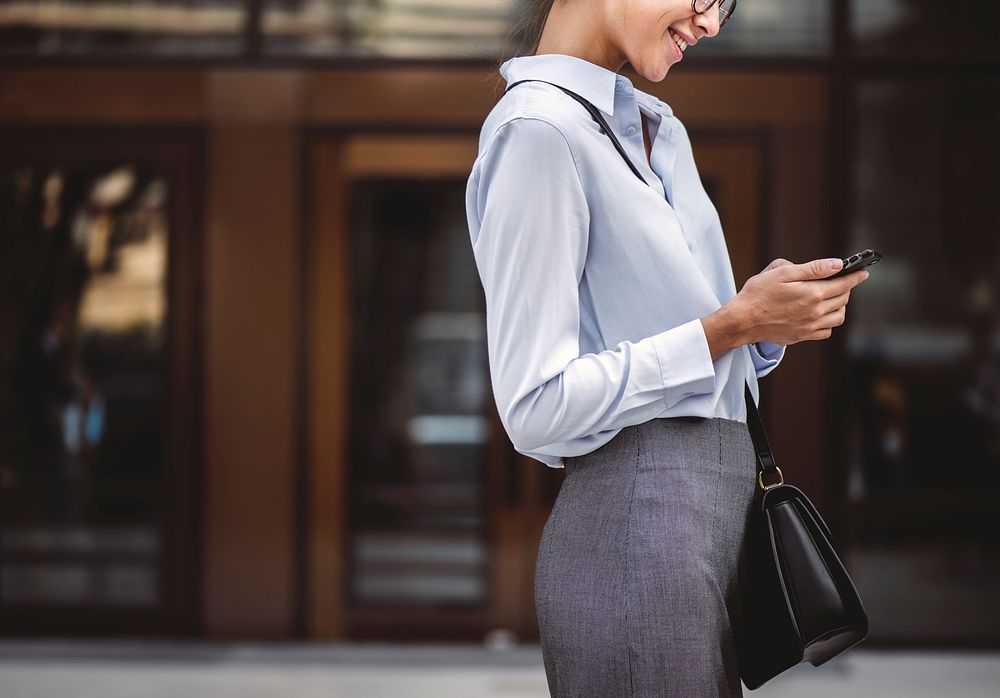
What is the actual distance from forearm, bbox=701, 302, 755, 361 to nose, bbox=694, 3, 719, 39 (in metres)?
0.33

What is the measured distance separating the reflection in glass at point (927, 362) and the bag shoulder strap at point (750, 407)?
402cm

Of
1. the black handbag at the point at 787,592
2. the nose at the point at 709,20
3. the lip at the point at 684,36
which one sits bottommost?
the black handbag at the point at 787,592

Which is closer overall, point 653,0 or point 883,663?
point 653,0

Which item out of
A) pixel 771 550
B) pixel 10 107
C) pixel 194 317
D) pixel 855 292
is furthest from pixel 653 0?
pixel 10 107

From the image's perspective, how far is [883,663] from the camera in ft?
16.8

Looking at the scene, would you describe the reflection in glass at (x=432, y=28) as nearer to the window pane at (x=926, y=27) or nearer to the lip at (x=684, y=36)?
the window pane at (x=926, y=27)

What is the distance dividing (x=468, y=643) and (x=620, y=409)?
174 inches

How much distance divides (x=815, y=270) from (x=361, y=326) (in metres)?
4.30

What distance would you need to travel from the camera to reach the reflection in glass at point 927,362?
5.20 m

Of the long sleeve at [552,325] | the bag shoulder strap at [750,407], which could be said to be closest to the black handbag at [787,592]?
the bag shoulder strap at [750,407]

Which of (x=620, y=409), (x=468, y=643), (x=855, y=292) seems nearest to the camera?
(x=620, y=409)

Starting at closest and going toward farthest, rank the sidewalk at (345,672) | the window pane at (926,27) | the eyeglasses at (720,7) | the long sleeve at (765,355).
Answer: the eyeglasses at (720,7)
the long sleeve at (765,355)
the sidewalk at (345,672)
the window pane at (926,27)

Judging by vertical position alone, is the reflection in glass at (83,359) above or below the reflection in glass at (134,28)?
below

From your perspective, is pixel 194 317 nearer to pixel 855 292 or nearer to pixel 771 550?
pixel 855 292
